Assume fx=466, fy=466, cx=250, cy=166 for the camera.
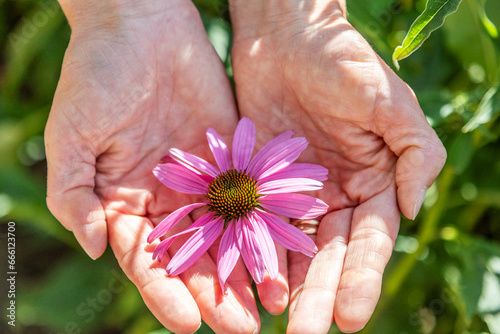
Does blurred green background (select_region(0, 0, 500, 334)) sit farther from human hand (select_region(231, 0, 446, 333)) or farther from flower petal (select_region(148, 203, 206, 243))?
flower petal (select_region(148, 203, 206, 243))

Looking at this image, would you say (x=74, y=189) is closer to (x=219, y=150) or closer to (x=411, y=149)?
(x=219, y=150)

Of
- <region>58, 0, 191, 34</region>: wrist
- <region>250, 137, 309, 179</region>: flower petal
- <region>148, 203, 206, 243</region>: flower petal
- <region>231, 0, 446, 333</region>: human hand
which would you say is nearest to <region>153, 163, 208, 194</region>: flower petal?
<region>148, 203, 206, 243</region>: flower petal

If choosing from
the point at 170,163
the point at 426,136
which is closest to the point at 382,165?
the point at 426,136

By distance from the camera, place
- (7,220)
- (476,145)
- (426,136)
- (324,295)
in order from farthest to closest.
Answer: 1. (7,220)
2. (476,145)
3. (426,136)
4. (324,295)

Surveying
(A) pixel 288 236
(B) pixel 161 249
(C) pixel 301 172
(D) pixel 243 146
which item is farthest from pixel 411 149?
(B) pixel 161 249

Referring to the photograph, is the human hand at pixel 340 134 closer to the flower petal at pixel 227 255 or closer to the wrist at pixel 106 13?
the flower petal at pixel 227 255

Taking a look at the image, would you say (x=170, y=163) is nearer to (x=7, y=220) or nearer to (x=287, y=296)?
(x=287, y=296)
